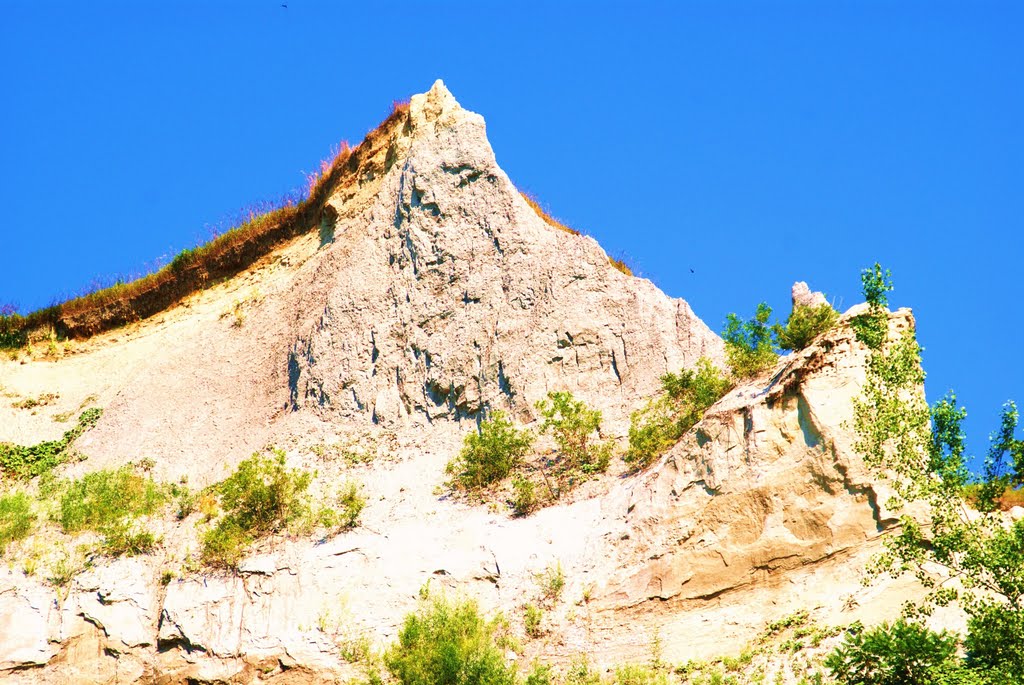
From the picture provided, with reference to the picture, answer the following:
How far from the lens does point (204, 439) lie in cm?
2491

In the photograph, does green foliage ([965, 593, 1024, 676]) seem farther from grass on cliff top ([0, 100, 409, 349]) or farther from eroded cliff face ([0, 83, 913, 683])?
grass on cliff top ([0, 100, 409, 349])

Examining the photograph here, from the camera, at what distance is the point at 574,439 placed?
21.6 m

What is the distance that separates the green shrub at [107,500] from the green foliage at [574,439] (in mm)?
7289

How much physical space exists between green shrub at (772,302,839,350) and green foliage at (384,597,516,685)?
6759 millimetres

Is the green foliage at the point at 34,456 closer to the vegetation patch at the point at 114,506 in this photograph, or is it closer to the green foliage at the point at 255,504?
the vegetation patch at the point at 114,506

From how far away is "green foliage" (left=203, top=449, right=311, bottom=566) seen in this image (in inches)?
810

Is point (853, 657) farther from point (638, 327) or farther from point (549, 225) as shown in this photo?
point (549, 225)

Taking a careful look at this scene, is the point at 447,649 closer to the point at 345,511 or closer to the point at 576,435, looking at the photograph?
the point at 345,511

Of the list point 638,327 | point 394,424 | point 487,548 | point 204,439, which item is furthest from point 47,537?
point 638,327

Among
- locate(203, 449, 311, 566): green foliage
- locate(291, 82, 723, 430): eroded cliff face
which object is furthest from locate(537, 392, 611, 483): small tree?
locate(203, 449, 311, 566): green foliage

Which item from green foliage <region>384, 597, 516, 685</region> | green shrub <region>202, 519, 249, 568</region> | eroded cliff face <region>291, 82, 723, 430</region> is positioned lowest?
green foliage <region>384, 597, 516, 685</region>

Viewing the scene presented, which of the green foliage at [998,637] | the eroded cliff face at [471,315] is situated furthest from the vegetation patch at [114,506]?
the green foliage at [998,637]

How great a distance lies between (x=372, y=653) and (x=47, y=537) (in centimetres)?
687

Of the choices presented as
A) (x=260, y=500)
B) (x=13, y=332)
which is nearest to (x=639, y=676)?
(x=260, y=500)
